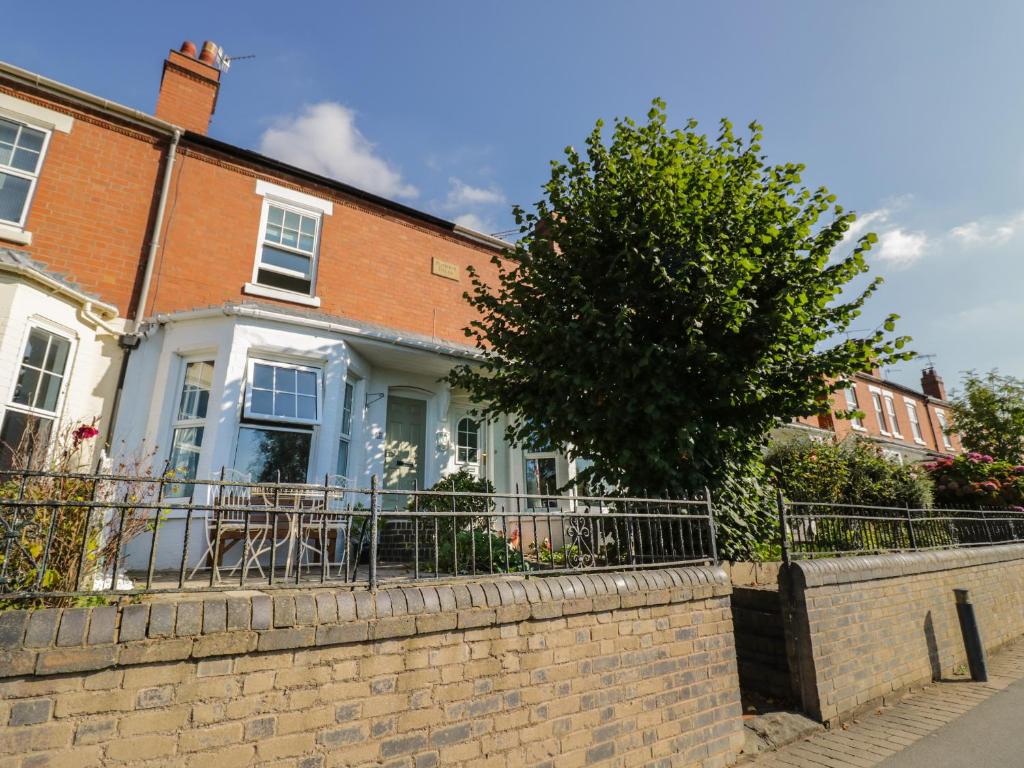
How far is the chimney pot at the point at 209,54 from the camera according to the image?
427 inches

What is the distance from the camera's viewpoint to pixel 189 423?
774cm

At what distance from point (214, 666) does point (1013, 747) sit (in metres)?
6.22

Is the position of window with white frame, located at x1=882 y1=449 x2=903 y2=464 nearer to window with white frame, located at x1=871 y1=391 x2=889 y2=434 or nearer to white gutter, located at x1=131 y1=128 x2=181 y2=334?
window with white frame, located at x1=871 y1=391 x2=889 y2=434

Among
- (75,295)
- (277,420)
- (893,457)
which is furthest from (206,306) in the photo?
(893,457)

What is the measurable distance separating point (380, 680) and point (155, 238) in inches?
335

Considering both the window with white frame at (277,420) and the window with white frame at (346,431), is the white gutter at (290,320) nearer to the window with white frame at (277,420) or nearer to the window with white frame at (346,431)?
the window with white frame at (277,420)

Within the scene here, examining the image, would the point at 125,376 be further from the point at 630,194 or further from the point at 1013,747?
the point at 1013,747

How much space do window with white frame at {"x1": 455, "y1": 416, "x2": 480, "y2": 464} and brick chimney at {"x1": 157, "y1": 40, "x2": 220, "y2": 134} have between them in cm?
750

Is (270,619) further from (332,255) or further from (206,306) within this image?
(332,255)

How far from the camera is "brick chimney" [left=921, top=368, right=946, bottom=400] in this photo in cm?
3127

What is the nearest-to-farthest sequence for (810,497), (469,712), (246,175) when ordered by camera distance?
(469,712) → (246,175) → (810,497)

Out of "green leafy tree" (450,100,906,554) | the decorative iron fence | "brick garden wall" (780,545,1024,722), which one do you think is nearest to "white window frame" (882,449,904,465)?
"brick garden wall" (780,545,1024,722)

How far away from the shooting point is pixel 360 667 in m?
2.92

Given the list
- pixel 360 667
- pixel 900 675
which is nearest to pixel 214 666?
pixel 360 667
